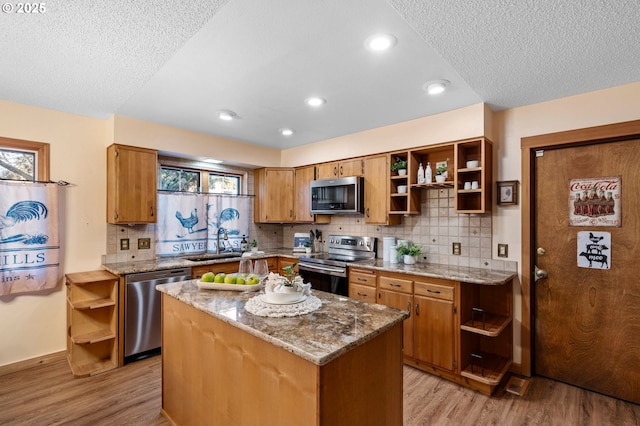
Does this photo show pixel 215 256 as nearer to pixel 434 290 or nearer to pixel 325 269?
pixel 325 269

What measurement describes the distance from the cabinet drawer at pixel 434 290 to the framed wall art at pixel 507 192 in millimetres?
974

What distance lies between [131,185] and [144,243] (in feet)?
2.34

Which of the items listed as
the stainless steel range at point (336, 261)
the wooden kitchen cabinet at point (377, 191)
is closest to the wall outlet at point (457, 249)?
the wooden kitchen cabinet at point (377, 191)

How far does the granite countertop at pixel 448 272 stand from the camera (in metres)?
2.54

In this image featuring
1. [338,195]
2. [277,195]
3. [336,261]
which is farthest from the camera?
[277,195]

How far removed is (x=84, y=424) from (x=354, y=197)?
305 centimetres

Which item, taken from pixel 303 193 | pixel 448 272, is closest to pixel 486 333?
pixel 448 272

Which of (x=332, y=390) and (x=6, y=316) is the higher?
(x=332, y=390)

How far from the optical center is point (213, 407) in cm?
171

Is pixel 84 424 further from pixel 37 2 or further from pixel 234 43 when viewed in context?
pixel 234 43

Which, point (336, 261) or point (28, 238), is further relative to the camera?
point (336, 261)

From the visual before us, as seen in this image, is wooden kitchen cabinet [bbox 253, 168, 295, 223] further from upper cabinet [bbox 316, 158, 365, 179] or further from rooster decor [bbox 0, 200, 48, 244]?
rooster decor [bbox 0, 200, 48, 244]

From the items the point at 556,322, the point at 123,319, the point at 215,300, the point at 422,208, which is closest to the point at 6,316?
the point at 123,319

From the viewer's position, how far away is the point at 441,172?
125 inches
